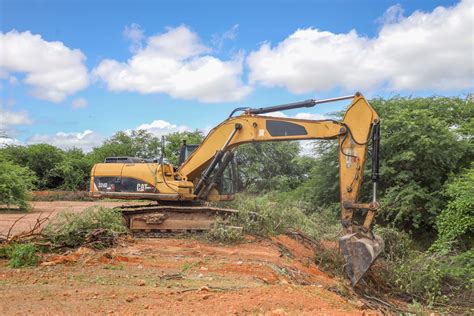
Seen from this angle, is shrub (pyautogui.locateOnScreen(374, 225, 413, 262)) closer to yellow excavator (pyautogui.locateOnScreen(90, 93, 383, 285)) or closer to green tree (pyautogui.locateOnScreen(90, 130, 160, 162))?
yellow excavator (pyautogui.locateOnScreen(90, 93, 383, 285))

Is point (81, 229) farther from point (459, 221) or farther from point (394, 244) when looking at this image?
point (459, 221)

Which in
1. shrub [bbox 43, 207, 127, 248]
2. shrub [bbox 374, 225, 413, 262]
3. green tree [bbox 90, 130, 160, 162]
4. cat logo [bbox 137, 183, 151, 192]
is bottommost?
shrub [bbox 374, 225, 413, 262]

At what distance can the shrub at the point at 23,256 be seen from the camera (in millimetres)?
7449

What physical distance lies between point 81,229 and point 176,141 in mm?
25288

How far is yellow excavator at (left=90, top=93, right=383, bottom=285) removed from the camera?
855 centimetres

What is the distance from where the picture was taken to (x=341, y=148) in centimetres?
870

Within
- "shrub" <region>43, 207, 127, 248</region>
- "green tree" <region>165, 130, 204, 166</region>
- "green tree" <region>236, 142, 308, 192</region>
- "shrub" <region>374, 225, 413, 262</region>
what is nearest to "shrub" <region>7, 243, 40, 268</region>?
"shrub" <region>43, 207, 127, 248</region>

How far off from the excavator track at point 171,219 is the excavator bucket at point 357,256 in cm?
327

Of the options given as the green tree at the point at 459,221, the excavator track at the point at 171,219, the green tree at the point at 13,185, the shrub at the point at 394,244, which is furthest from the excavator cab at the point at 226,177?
the green tree at the point at 13,185

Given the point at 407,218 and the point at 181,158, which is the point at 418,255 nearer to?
the point at 407,218

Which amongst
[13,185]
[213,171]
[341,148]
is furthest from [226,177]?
[13,185]

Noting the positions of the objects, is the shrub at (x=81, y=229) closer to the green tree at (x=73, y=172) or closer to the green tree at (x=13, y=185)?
the green tree at (x=13, y=185)

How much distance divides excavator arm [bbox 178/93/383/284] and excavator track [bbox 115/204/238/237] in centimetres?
71

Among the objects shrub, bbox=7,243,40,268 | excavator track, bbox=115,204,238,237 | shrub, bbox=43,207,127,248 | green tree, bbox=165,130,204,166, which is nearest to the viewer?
shrub, bbox=7,243,40,268
